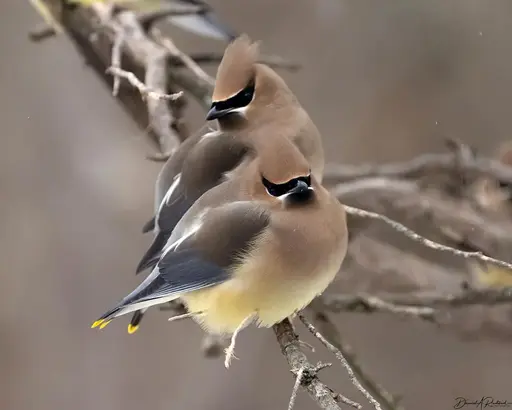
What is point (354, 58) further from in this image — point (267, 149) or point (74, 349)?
point (267, 149)

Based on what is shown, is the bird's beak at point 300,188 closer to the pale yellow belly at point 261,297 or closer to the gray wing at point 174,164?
the pale yellow belly at point 261,297

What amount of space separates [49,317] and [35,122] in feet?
2.87

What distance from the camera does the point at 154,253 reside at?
158 cm

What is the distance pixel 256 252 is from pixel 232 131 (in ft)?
1.08

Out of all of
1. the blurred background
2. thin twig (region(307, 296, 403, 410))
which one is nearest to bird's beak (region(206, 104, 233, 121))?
thin twig (region(307, 296, 403, 410))

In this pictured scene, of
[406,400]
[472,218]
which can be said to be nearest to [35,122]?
[406,400]

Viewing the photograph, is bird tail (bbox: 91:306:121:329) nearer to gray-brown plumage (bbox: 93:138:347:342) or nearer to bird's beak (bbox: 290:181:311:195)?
gray-brown plumage (bbox: 93:138:347:342)

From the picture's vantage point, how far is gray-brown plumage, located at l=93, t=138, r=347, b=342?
1380 millimetres

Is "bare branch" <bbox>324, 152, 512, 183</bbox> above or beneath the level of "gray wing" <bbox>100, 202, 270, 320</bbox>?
beneath

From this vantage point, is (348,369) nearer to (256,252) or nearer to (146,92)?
(256,252)

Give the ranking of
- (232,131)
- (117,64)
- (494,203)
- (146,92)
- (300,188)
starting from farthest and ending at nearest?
1. (494,203)
2. (117,64)
3. (232,131)
4. (146,92)
5. (300,188)

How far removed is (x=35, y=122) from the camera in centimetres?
371

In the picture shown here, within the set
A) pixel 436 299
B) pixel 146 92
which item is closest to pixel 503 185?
pixel 436 299
